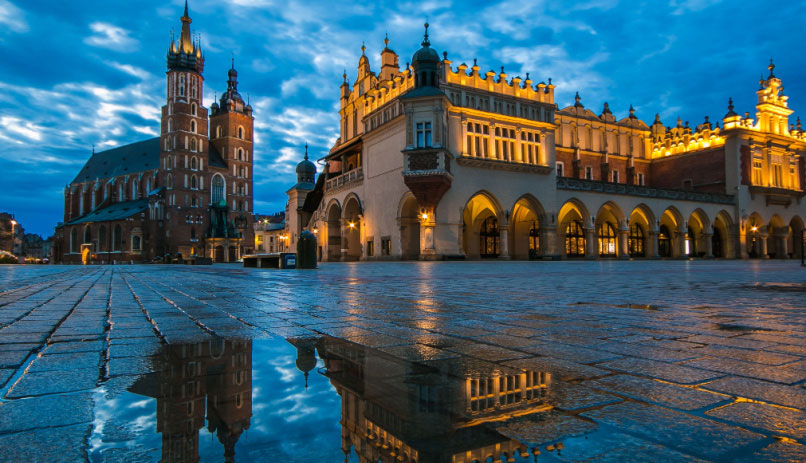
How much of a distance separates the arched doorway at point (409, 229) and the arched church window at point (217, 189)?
58.9 m

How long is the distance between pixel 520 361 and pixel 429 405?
A: 109cm

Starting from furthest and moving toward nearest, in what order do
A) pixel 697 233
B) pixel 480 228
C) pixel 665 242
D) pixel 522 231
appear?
pixel 665 242 < pixel 697 233 < pixel 480 228 < pixel 522 231

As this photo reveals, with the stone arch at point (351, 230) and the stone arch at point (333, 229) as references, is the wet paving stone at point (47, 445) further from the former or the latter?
the stone arch at point (333, 229)

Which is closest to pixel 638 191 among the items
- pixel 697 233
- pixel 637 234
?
pixel 637 234

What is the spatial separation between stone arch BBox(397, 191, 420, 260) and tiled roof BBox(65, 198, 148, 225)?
58.6 m

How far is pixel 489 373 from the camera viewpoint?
2555mm

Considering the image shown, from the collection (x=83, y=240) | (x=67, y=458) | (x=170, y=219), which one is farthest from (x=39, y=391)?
(x=83, y=240)

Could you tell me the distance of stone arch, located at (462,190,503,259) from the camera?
120 feet

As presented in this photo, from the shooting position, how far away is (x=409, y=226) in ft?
110

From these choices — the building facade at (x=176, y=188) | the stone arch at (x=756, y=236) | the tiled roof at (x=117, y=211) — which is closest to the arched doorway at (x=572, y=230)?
the stone arch at (x=756, y=236)

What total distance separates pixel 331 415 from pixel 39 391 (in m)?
1.38

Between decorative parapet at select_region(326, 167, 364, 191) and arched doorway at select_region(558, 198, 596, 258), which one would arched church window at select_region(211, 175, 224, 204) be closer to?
decorative parapet at select_region(326, 167, 364, 191)

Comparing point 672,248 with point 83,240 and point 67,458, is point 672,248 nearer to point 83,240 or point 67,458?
point 67,458

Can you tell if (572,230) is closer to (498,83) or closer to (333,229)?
(498,83)
